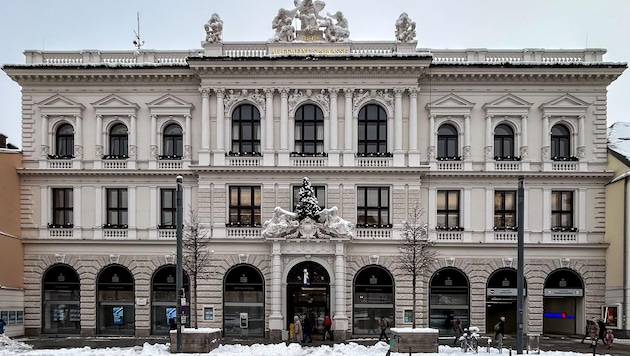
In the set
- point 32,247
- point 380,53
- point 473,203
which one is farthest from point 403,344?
point 32,247

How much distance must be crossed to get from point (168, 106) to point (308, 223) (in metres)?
11.6

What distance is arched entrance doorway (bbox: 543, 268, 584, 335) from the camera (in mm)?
38156

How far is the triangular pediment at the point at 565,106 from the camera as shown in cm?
3847

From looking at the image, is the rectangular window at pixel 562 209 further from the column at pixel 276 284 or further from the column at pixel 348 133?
the column at pixel 276 284

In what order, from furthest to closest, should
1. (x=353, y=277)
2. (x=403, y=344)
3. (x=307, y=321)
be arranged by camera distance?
(x=353, y=277)
(x=307, y=321)
(x=403, y=344)

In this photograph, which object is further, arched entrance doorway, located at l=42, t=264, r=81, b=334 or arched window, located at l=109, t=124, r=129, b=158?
arched window, located at l=109, t=124, r=129, b=158

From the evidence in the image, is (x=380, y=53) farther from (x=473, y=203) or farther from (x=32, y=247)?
(x=32, y=247)

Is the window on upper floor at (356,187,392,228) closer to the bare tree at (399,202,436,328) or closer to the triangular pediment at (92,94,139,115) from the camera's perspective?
the bare tree at (399,202,436,328)

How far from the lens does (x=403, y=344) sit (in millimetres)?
29094

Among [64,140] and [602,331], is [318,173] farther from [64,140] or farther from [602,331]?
[602,331]

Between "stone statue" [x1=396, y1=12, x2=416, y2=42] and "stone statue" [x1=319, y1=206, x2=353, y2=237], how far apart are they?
11437mm

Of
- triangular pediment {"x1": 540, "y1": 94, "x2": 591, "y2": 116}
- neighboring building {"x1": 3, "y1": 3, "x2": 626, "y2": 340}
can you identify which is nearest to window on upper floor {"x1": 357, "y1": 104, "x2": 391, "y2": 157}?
neighboring building {"x1": 3, "y1": 3, "x2": 626, "y2": 340}

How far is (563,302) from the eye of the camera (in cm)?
3944

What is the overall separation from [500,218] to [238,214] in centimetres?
1627
